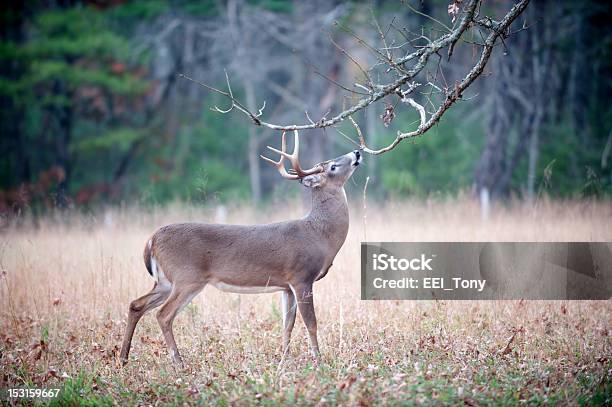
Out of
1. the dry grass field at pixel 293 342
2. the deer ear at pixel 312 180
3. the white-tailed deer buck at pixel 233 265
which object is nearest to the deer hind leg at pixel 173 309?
the white-tailed deer buck at pixel 233 265

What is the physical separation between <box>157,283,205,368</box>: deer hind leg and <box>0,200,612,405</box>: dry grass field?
0.51 ft

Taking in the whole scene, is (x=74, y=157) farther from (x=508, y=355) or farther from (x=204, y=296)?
(x=508, y=355)

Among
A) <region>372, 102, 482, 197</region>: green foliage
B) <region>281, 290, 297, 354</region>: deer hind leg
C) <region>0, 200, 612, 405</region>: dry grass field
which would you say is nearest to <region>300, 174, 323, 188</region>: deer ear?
<region>281, 290, 297, 354</region>: deer hind leg

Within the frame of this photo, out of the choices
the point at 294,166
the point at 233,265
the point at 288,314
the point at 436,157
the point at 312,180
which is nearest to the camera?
the point at 233,265

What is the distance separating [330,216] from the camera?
7.89 m

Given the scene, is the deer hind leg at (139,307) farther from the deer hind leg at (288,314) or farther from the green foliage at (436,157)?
the green foliage at (436,157)

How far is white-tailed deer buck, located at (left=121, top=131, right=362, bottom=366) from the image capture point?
727 centimetres

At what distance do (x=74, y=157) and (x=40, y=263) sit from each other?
17.1 metres

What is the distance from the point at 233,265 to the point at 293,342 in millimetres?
1069

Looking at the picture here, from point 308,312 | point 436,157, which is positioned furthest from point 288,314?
point 436,157

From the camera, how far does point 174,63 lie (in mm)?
27828

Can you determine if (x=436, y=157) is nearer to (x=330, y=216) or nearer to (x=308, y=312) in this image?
(x=330, y=216)

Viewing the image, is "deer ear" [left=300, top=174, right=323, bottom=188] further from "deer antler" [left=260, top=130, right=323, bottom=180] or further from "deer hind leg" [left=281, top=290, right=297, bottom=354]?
"deer hind leg" [left=281, top=290, right=297, bottom=354]

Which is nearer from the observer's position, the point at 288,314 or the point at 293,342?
the point at 288,314
